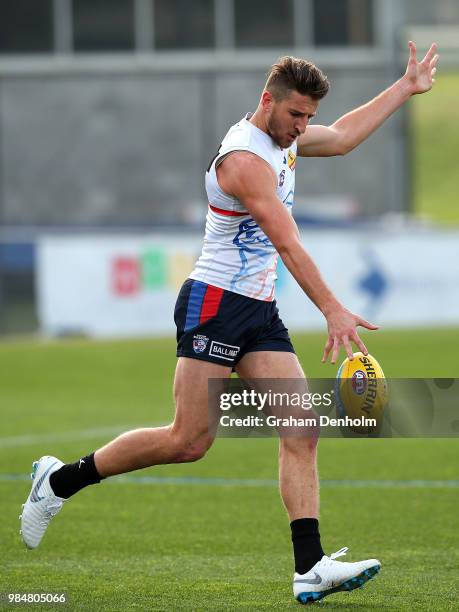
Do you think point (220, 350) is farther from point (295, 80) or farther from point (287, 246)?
point (295, 80)

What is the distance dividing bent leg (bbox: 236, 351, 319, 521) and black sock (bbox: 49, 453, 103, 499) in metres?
0.92

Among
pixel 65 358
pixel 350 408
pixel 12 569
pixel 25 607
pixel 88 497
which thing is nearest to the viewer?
pixel 25 607

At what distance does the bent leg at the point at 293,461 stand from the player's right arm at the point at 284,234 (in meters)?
0.45

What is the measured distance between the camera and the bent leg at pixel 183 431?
6.01 metres

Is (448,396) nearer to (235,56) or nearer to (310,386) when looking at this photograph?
(310,386)

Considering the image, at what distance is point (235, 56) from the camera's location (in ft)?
112

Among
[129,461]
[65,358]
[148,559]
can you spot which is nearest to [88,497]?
[148,559]

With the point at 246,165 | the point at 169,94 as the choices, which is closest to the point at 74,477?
the point at 246,165

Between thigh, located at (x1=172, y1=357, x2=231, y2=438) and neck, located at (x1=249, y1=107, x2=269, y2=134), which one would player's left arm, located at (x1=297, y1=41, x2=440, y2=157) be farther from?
thigh, located at (x1=172, y1=357, x2=231, y2=438)

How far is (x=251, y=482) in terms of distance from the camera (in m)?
9.59

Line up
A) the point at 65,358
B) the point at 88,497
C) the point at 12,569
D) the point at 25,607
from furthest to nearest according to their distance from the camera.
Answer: the point at 65,358 < the point at 88,497 < the point at 12,569 < the point at 25,607

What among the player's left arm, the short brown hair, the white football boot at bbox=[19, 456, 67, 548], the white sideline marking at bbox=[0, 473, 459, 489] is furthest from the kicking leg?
the white sideline marking at bbox=[0, 473, 459, 489]

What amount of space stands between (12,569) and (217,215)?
6.53 ft

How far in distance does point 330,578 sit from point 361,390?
84cm
